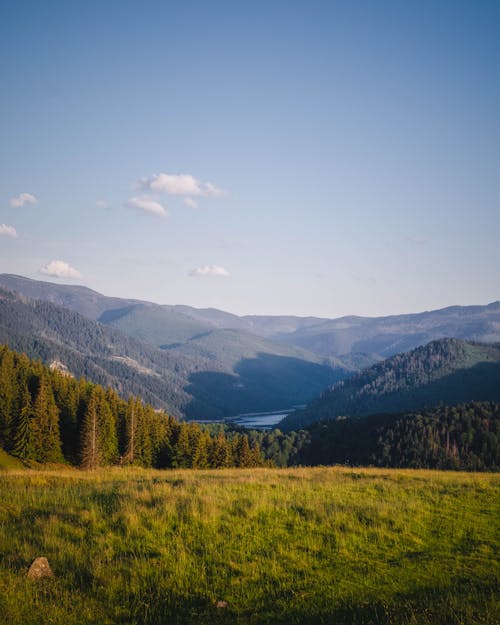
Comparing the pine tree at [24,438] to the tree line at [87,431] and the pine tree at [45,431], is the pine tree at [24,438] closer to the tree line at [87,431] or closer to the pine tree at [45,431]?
the tree line at [87,431]

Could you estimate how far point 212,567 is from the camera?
9.86 metres

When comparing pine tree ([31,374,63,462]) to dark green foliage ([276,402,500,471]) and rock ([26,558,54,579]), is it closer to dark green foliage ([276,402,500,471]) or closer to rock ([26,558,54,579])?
rock ([26,558,54,579])

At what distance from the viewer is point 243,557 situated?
10.4 metres

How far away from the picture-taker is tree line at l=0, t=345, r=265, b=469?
59.5 m

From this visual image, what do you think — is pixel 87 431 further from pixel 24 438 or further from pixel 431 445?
pixel 431 445

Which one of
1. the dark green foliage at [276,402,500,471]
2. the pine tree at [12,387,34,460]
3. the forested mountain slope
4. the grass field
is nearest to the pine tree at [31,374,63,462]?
the pine tree at [12,387,34,460]

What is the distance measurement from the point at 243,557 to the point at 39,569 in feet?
15.9

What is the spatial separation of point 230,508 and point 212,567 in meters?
3.91

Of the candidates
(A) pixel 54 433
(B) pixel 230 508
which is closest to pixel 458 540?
(B) pixel 230 508

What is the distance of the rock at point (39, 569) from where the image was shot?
9.00m

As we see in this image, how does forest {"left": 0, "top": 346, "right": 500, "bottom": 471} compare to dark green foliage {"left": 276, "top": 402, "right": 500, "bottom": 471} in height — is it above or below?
above

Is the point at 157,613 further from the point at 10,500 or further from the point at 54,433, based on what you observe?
the point at 54,433

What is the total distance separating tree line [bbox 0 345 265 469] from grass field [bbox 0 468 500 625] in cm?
4895

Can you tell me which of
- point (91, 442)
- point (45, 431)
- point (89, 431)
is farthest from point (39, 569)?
point (45, 431)
